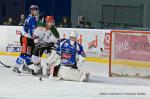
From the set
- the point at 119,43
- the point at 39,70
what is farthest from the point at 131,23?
the point at 39,70

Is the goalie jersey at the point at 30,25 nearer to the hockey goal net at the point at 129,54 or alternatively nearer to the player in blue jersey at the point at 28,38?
the player in blue jersey at the point at 28,38

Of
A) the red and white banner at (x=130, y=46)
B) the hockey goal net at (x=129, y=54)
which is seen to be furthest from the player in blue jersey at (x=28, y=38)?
the red and white banner at (x=130, y=46)

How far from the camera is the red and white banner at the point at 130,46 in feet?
39.7

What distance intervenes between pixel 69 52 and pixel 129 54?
2.43 metres

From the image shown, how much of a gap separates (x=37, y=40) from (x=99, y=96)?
2699 mm

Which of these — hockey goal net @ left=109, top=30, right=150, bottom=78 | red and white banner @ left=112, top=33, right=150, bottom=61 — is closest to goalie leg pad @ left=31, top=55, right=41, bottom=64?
hockey goal net @ left=109, top=30, right=150, bottom=78

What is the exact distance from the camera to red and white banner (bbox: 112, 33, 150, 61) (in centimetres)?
1211

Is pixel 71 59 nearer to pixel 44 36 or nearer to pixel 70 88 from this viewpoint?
pixel 44 36

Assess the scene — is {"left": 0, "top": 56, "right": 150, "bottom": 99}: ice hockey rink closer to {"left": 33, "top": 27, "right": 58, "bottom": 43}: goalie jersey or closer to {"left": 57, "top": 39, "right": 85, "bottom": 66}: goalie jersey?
{"left": 57, "top": 39, "right": 85, "bottom": 66}: goalie jersey

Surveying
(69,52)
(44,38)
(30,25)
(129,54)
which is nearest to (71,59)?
(69,52)

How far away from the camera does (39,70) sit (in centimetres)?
1105

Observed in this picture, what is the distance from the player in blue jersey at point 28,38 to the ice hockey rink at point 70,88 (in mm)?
282

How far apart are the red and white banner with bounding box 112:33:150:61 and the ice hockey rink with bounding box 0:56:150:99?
891 mm

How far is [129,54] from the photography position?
12.3m
